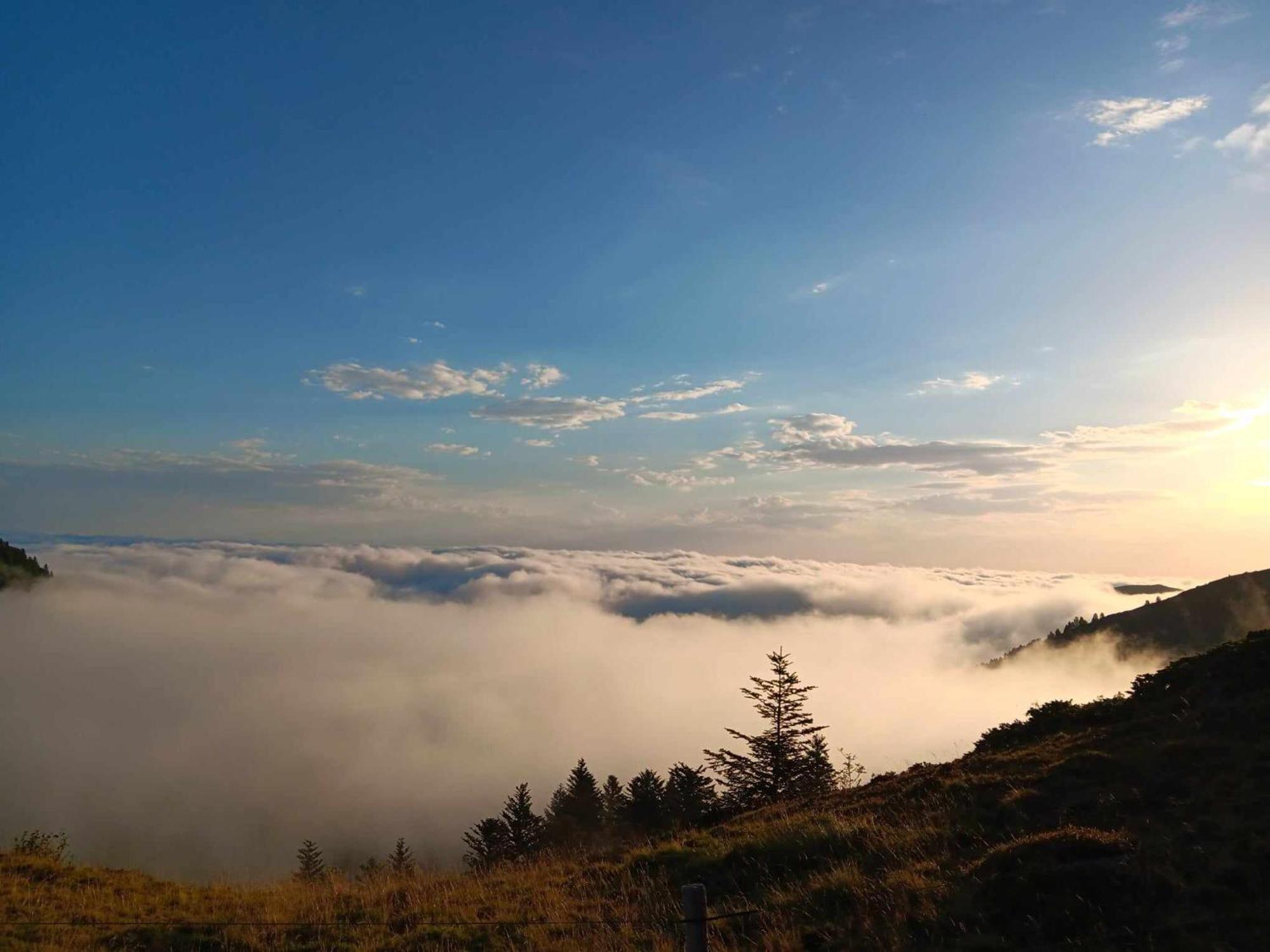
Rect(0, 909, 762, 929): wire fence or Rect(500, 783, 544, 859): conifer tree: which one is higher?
Rect(0, 909, 762, 929): wire fence

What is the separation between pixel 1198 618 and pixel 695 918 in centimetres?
15587

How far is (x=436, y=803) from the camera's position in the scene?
193 meters

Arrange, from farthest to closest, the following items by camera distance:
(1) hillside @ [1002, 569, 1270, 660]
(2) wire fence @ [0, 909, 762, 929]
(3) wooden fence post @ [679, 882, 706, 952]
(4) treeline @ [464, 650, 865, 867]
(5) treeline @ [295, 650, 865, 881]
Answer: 1. (1) hillside @ [1002, 569, 1270, 660]
2. (4) treeline @ [464, 650, 865, 867]
3. (5) treeline @ [295, 650, 865, 881]
4. (2) wire fence @ [0, 909, 762, 929]
5. (3) wooden fence post @ [679, 882, 706, 952]

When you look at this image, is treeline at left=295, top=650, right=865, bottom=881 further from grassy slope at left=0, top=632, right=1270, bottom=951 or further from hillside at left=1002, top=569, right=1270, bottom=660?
hillside at left=1002, top=569, right=1270, bottom=660

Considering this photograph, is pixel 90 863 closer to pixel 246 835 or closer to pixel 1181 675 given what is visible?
pixel 1181 675

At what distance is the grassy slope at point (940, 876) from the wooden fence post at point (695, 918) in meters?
2.57

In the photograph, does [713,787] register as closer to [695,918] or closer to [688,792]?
[688,792]

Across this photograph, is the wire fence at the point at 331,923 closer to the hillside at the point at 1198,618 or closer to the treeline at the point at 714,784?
the treeline at the point at 714,784

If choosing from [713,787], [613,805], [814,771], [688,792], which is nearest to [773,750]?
[814,771]

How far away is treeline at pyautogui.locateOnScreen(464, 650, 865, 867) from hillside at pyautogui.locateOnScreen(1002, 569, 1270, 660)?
10013cm

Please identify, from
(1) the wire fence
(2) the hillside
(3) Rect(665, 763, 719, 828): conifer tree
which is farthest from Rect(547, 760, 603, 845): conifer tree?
(2) the hillside

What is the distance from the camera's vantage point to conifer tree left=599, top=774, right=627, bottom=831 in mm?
48850

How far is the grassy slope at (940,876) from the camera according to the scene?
7.54m

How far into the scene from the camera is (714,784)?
56.1 m
